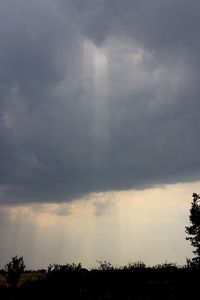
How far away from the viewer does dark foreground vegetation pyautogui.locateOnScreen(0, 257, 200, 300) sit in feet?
109

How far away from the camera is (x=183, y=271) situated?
46969 millimetres

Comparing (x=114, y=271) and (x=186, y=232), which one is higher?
(x=186, y=232)

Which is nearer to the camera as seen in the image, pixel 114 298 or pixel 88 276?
pixel 114 298

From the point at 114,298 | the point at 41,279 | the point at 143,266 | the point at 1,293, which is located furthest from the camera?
the point at 143,266

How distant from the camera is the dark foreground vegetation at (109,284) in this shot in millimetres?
33188

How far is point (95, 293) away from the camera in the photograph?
34688mm

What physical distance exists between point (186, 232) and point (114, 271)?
40.7 feet

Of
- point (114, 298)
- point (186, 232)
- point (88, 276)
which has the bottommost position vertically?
point (114, 298)

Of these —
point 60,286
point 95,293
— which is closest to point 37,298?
point 95,293

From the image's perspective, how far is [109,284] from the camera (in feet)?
142

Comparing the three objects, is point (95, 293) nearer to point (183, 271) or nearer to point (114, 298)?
point (114, 298)

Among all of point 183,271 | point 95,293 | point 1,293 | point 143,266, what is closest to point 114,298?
point 95,293

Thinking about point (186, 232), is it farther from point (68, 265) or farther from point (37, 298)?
point (37, 298)

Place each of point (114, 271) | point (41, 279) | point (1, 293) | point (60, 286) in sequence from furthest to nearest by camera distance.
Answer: point (114, 271) → point (41, 279) → point (60, 286) → point (1, 293)
